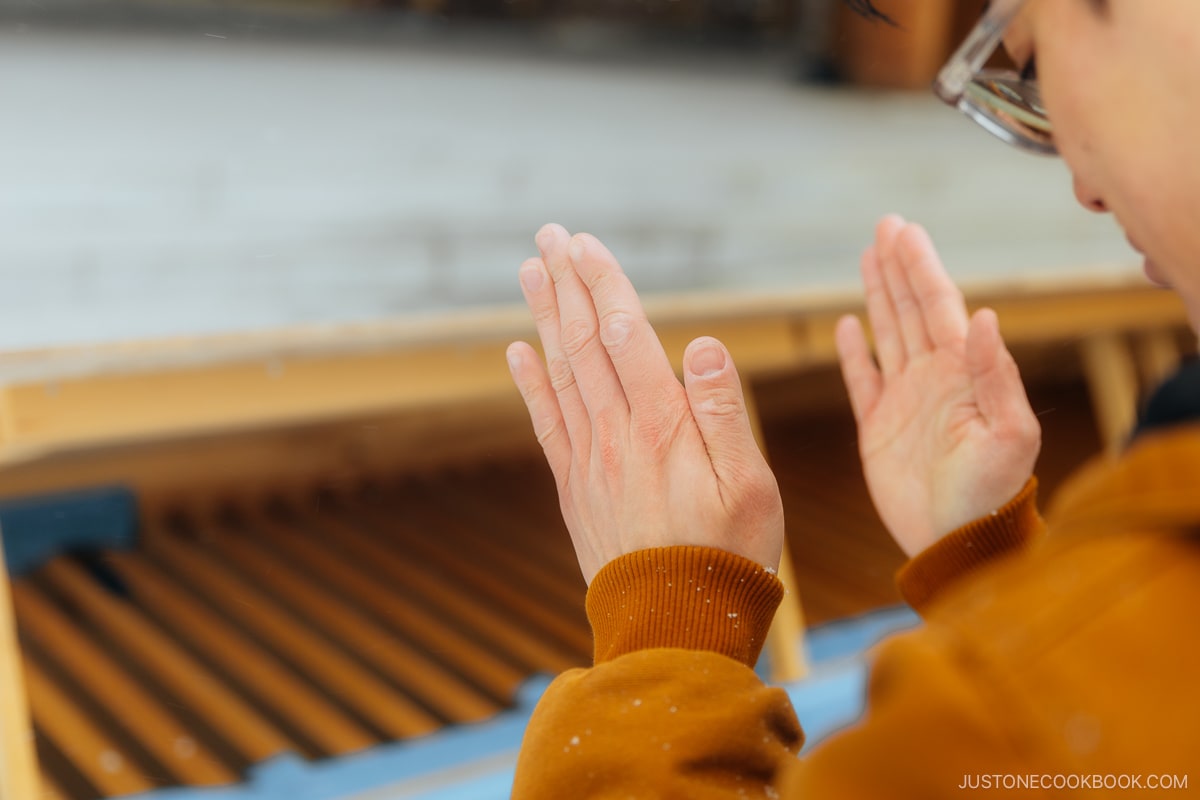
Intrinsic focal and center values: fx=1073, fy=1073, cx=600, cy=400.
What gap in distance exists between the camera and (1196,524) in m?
0.24

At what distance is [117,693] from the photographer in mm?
840

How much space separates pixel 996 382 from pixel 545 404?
0.73ft

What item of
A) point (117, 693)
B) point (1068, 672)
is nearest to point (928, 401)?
point (1068, 672)

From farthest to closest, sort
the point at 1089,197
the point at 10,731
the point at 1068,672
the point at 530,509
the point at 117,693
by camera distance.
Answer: the point at 530,509
the point at 117,693
the point at 10,731
the point at 1089,197
the point at 1068,672

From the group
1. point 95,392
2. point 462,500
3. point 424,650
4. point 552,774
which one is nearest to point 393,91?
point 462,500

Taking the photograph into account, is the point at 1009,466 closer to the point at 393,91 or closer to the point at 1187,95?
the point at 1187,95

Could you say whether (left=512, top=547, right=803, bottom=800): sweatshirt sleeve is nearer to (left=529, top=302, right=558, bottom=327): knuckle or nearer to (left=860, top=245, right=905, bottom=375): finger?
(left=529, top=302, right=558, bottom=327): knuckle

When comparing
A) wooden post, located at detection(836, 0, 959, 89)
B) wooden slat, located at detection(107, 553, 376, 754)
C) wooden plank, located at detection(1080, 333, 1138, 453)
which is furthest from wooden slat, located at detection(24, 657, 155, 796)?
wooden plank, located at detection(1080, 333, 1138, 453)

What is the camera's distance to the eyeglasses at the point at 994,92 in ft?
1.20

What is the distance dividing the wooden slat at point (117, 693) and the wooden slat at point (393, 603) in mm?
212

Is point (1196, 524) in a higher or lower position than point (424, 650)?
higher

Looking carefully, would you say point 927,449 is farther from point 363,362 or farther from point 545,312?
point 363,362

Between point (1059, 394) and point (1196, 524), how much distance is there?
1211 millimetres

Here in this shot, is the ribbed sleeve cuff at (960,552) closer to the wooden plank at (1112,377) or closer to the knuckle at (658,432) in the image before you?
the knuckle at (658,432)
